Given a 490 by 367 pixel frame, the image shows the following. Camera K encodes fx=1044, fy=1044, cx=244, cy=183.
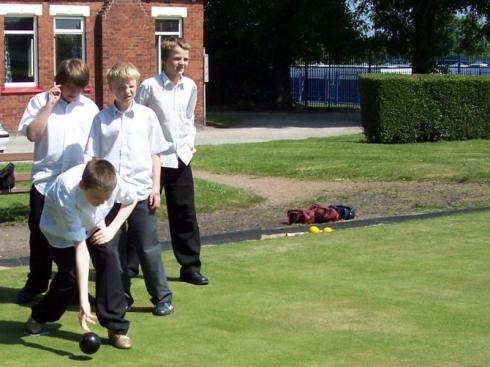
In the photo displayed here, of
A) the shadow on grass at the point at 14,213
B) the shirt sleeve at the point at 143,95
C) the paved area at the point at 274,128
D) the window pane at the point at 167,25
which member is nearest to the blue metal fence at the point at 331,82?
the paved area at the point at 274,128

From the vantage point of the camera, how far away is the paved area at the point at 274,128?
2845 cm

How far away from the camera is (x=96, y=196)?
20.2 feet

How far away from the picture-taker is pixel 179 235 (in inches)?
337

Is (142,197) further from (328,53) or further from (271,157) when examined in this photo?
(328,53)

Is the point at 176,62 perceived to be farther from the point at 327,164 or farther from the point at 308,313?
the point at 327,164

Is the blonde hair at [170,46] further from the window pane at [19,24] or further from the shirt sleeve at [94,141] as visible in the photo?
the window pane at [19,24]

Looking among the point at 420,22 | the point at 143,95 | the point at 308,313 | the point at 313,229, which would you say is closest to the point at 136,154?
the point at 143,95

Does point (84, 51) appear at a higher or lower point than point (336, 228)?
higher

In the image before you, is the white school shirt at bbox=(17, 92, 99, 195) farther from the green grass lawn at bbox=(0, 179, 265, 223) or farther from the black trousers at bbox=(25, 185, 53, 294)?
the green grass lawn at bbox=(0, 179, 265, 223)

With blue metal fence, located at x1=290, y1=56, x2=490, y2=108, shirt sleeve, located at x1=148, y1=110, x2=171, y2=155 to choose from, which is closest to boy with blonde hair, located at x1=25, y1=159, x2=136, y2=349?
shirt sleeve, located at x1=148, y1=110, x2=171, y2=155

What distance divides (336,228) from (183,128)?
4.43 m

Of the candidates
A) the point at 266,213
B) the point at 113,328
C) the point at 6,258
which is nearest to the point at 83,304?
the point at 113,328

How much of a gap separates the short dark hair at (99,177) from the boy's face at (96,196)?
28 mm

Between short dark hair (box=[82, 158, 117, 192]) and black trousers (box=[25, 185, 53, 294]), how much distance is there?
1.32 meters
